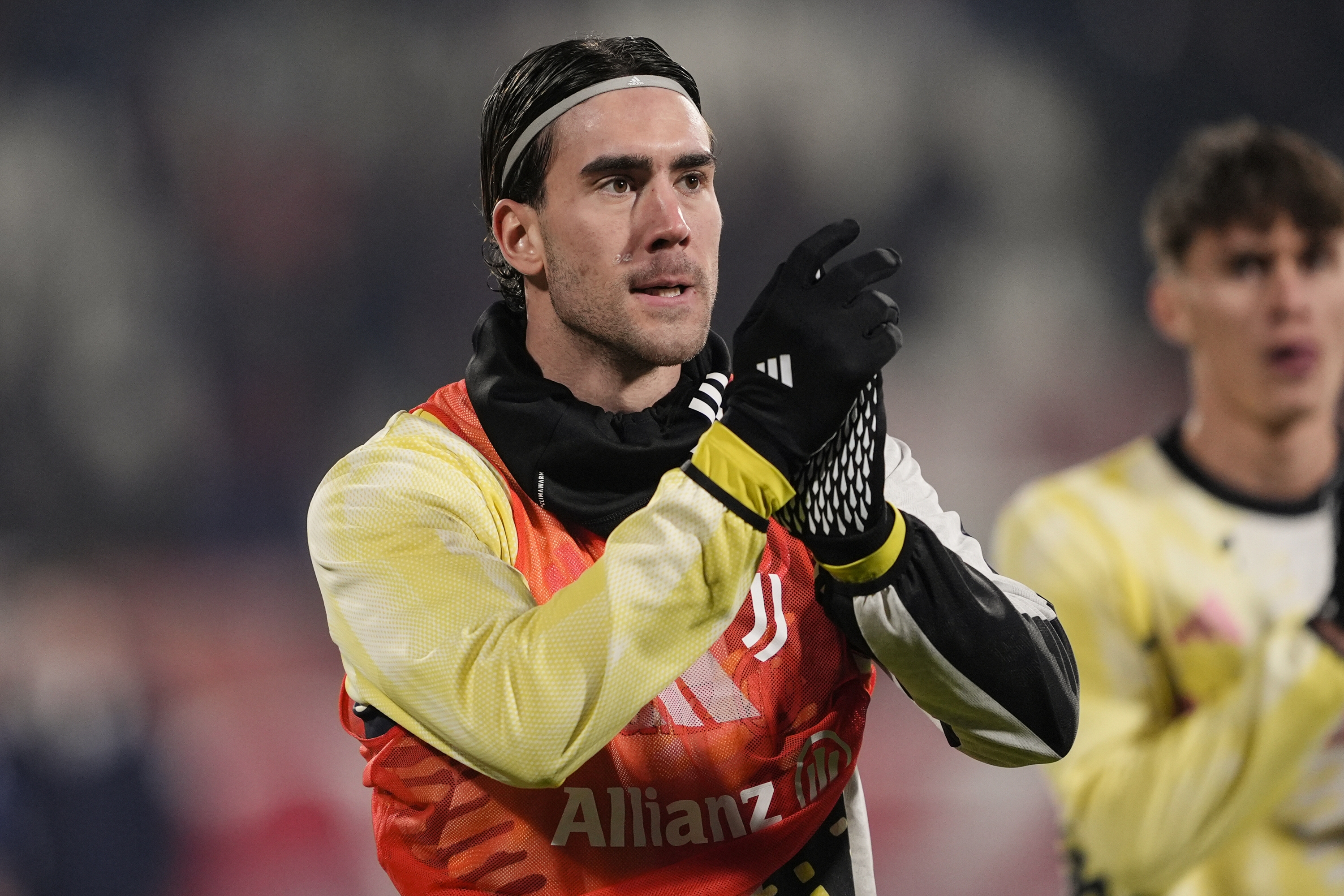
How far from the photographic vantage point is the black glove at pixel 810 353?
1174 millimetres

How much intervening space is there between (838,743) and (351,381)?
1939mm

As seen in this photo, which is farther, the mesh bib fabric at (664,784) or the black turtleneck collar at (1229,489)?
the black turtleneck collar at (1229,489)

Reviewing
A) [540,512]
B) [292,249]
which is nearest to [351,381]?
[292,249]

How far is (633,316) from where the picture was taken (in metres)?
1.50

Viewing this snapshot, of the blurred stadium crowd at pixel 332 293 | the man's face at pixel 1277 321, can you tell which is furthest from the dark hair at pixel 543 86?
the man's face at pixel 1277 321

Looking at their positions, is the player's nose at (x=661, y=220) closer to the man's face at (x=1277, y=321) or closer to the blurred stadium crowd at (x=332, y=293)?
the blurred stadium crowd at (x=332, y=293)

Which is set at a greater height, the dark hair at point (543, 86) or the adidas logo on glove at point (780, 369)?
the dark hair at point (543, 86)

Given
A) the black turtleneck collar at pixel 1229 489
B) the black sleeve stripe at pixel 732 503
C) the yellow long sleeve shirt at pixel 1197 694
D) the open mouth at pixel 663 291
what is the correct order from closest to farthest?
the black sleeve stripe at pixel 732 503
the open mouth at pixel 663 291
the yellow long sleeve shirt at pixel 1197 694
the black turtleneck collar at pixel 1229 489

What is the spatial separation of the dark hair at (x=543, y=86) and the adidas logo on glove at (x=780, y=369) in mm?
506

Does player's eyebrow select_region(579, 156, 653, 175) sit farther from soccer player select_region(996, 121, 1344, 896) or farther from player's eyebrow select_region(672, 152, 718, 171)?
soccer player select_region(996, 121, 1344, 896)

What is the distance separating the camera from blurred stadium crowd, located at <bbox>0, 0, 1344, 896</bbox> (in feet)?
9.76

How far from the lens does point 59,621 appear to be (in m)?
3.00

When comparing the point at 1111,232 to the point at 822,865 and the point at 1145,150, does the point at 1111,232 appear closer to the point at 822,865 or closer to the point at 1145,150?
the point at 1145,150

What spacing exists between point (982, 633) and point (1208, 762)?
176 cm
